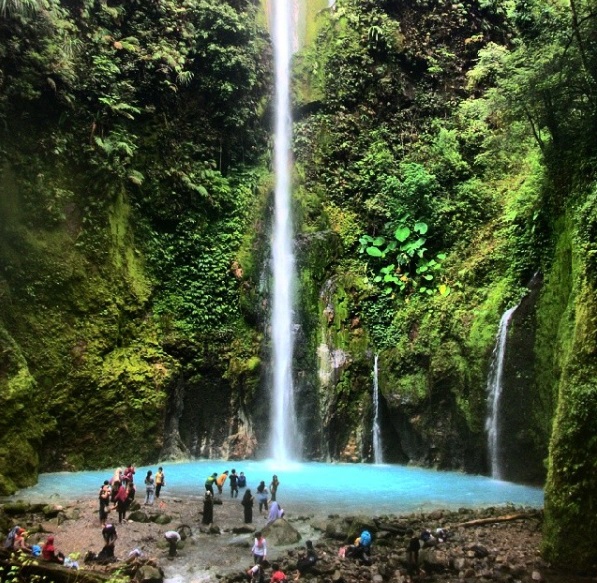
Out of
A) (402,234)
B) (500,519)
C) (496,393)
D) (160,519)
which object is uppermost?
(402,234)

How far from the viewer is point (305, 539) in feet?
29.2

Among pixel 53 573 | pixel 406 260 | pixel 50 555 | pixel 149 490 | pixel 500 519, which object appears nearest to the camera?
pixel 53 573

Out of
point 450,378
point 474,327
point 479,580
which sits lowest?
point 479,580

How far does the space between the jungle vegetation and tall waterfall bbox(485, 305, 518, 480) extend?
1.30ft

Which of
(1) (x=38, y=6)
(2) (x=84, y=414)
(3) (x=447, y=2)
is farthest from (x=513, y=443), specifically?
(3) (x=447, y=2)

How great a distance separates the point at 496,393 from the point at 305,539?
7.00 m

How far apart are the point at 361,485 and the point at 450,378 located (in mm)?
4078

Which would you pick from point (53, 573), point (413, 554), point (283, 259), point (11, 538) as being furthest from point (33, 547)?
point (283, 259)

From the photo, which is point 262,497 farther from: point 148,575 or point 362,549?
point 148,575

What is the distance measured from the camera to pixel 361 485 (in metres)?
12.8

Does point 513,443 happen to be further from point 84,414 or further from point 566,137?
point 84,414

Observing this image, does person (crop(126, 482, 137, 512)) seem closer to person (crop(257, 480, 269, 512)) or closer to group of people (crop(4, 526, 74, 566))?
group of people (crop(4, 526, 74, 566))

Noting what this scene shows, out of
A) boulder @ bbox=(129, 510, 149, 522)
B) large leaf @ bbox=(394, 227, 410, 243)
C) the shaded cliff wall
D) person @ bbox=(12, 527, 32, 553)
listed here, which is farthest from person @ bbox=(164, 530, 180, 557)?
large leaf @ bbox=(394, 227, 410, 243)

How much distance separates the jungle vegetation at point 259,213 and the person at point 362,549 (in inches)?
151
